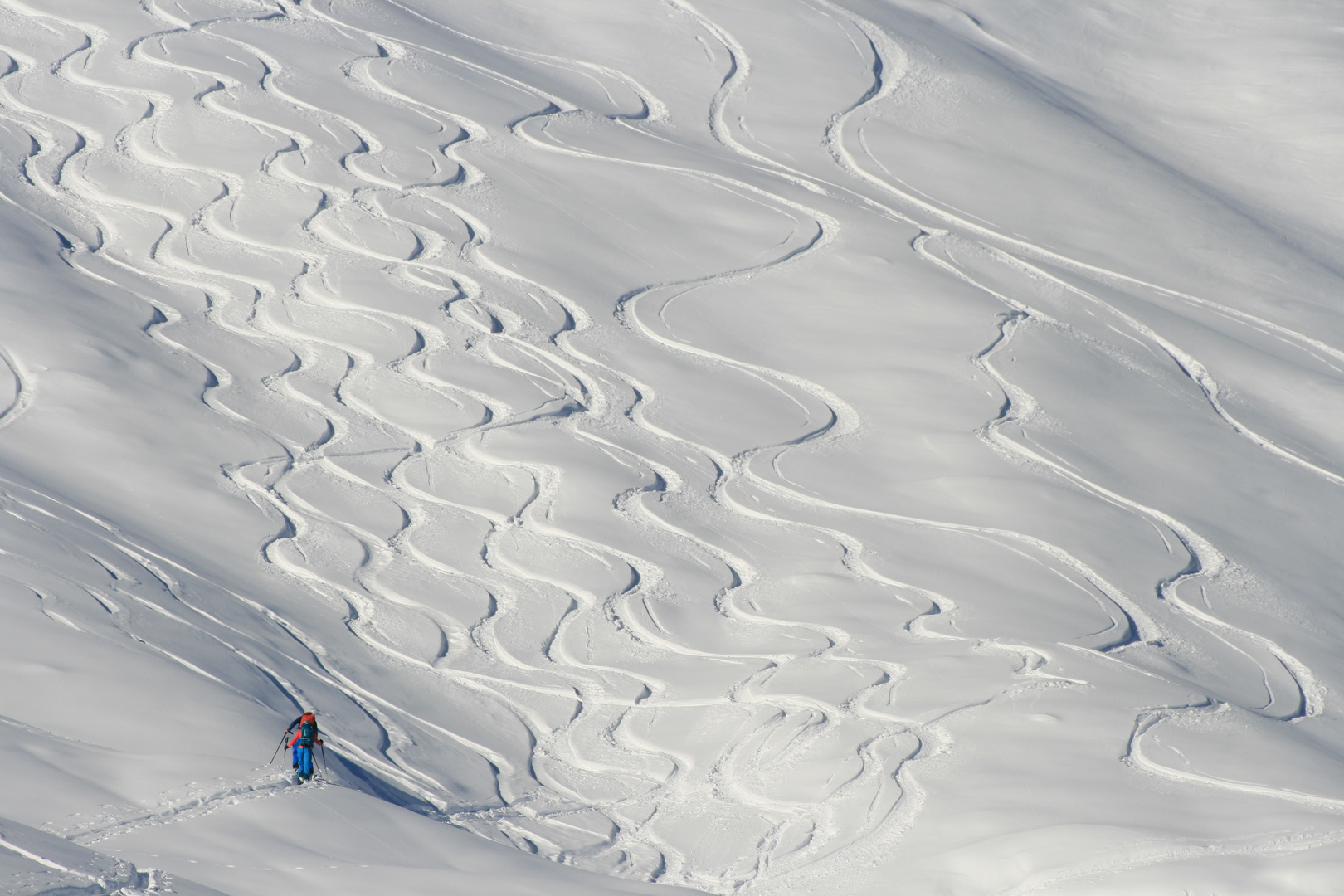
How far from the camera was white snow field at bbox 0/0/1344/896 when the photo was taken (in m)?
3.84

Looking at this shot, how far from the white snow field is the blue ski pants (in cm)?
8

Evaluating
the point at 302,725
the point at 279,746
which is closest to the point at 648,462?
the point at 279,746

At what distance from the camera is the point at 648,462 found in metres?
6.25

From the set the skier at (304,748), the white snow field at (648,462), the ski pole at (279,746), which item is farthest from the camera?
the white snow field at (648,462)

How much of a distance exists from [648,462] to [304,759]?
3.18 meters

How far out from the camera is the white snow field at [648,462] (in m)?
3.84

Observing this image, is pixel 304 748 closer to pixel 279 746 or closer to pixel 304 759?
pixel 304 759

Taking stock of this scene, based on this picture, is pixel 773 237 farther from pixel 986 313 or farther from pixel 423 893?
pixel 423 893

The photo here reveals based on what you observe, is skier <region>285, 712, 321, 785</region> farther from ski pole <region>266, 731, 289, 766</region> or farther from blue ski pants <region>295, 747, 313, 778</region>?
ski pole <region>266, 731, 289, 766</region>

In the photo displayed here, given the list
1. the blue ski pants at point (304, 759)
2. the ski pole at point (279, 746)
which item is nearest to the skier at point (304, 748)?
the blue ski pants at point (304, 759)

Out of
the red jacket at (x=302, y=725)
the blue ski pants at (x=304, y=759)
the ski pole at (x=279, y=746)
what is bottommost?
the ski pole at (x=279, y=746)

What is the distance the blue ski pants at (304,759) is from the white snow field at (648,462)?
0.08 m

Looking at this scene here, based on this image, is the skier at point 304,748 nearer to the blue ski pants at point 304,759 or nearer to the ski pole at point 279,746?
the blue ski pants at point 304,759

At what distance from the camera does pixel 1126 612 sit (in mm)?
5684
